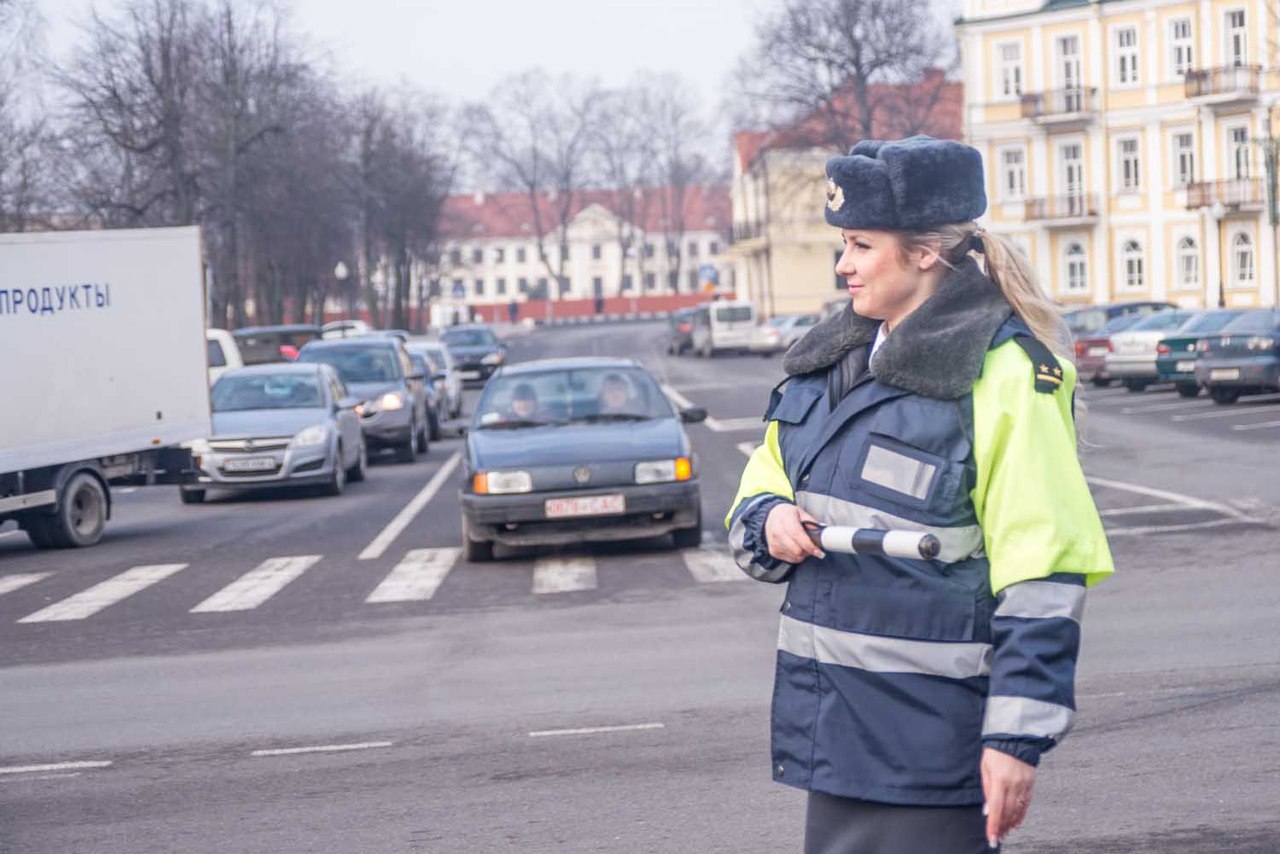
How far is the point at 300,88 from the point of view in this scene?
186ft

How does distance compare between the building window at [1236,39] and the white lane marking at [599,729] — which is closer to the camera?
the white lane marking at [599,729]

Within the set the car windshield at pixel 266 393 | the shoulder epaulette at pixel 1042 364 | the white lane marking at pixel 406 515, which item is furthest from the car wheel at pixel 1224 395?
the shoulder epaulette at pixel 1042 364

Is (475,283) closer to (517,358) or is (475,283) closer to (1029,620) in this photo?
(517,358)

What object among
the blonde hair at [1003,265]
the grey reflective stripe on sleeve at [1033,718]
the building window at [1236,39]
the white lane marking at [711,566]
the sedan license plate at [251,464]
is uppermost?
the building window at [1236,39]

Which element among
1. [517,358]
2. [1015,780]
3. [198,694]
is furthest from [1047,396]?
[517,358]

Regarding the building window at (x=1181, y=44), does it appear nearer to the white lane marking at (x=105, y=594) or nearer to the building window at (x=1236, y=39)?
the building window at (x=1236, y=39)

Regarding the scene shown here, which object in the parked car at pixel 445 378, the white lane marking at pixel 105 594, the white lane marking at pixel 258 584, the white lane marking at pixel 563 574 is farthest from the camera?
the parked car at pixel 445 378

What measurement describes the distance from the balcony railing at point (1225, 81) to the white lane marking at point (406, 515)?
1709 inches

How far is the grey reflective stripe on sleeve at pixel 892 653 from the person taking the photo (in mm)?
3145

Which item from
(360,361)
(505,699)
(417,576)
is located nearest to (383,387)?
(360,361)

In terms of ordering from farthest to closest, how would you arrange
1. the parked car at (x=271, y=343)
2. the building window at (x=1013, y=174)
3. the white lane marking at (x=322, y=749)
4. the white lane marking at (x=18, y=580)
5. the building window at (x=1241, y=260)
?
the building window at (x=1013, y=174) → the building window at (x=1241, y=260) → the parked car at (x=271, y=343) → the white lane marking at (x=18, y=580) → the white lane marking at (x=322, y=749)

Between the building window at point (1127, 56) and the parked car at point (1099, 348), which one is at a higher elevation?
the building window at point (1127, 56)

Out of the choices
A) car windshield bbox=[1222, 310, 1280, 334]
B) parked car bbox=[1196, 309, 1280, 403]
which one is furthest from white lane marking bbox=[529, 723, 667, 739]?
car windshield bbox=[1222, 310, 1280, 334]

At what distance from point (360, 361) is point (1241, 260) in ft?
142
